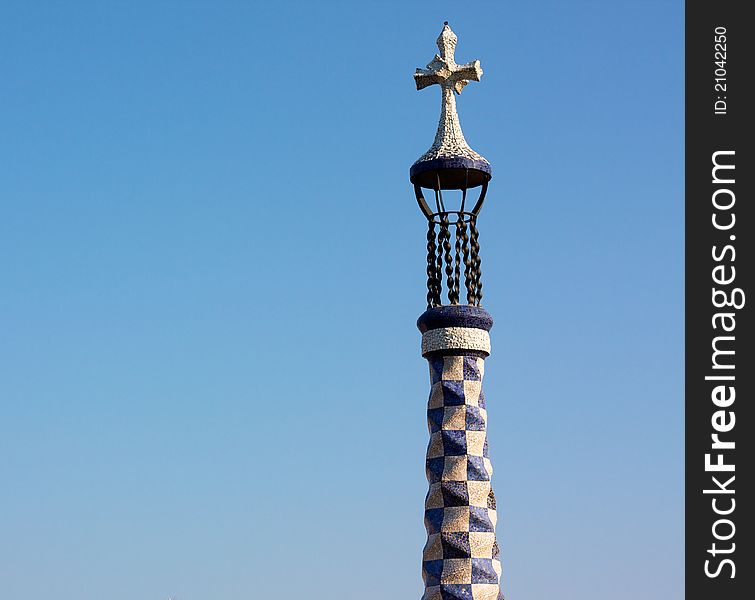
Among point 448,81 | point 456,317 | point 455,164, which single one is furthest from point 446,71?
point 456,317

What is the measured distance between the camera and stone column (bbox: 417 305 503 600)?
87.8 feet

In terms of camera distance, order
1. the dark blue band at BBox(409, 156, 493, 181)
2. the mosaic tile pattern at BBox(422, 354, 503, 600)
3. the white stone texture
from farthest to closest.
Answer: the dark blue band at BBox(409, 156, 493, 181)
the white stone texture
the mosaic tile pattern at BBox(422, 354, 503, 600)

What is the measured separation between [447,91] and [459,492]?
8350 mm

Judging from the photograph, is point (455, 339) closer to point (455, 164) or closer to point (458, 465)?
point (458, 465)

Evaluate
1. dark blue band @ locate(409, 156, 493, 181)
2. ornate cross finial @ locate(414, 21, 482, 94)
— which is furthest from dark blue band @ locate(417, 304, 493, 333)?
ornate cross finial @ locate(414, 21, 482, 94)

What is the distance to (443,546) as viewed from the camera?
88.2 ft

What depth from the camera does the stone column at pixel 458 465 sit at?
26750mm

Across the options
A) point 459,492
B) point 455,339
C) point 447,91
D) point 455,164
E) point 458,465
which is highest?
point 447,91

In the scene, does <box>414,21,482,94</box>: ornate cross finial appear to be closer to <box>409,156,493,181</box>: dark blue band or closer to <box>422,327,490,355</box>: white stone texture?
<box>409,156,493,181</box>: dark blue band

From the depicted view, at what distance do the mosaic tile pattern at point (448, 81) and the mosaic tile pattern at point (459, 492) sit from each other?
448cm

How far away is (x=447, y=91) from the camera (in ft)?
97.2

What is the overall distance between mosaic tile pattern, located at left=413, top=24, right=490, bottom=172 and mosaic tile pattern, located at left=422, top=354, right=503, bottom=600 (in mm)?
4476
